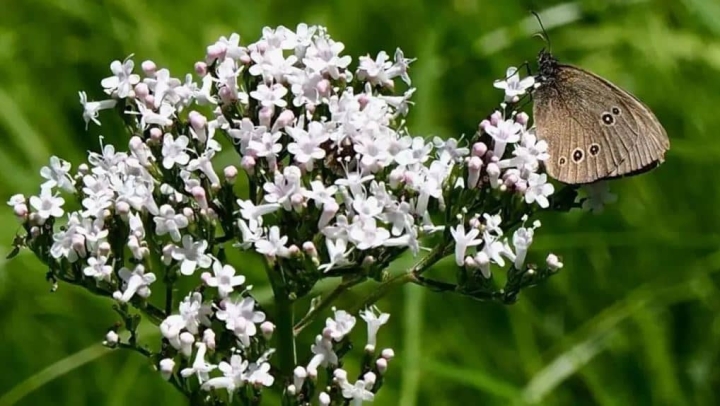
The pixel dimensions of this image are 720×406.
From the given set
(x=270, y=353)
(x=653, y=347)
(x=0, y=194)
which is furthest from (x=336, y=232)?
(x=0, y=194)

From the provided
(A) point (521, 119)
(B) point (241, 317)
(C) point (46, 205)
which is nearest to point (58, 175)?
(C) point (46, 205)

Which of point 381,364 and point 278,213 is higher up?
point 278,213

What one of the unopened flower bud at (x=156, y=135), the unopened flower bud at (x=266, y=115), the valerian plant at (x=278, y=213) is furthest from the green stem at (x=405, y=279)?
the unopened flower bud at (x=156, y=135)

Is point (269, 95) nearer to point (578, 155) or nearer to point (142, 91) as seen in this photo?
point (142, 91)

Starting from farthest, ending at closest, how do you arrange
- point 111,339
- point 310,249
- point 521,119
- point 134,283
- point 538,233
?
point 538,233
point 521,119
point 111,339
point 134,283
point 310,249

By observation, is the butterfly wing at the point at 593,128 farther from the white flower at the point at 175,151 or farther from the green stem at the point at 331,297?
the white flower at the point at 175,151

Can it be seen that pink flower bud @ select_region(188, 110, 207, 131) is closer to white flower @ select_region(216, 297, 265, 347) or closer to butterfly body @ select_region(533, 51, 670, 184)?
white flower @ select_region(216, 297, 265, 347)
